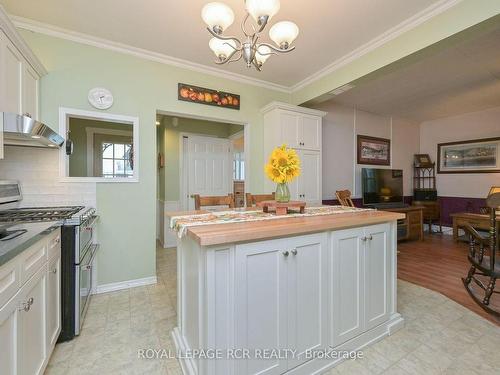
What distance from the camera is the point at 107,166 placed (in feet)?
11.6

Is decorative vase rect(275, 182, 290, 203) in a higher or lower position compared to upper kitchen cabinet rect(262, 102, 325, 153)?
lower

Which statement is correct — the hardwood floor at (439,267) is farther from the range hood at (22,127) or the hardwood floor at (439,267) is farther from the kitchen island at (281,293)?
the range hood at (22,127)

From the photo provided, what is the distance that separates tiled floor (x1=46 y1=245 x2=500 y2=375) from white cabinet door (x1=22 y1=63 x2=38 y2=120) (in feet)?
5.97

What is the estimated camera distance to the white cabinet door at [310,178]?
3.40 meters

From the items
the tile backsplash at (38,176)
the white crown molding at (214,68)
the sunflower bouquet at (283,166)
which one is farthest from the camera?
the tile backsplash at (38,176)

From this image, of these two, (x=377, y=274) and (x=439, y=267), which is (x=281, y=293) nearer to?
(x=377, y=274)

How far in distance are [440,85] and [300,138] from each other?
2.25 meters

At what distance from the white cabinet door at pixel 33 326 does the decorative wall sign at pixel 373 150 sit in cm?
478

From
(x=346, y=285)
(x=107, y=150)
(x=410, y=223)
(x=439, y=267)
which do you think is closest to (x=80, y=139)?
(x=107, y=150)

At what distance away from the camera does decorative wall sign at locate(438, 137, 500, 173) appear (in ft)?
15.1

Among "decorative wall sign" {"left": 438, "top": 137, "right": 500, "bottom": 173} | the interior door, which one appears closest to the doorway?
the interior door

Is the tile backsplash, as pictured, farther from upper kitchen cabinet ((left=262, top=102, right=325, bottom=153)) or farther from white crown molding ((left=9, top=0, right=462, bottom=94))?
upper kitchen cabinet ((left=262, top=102, right=325, bottom=153))

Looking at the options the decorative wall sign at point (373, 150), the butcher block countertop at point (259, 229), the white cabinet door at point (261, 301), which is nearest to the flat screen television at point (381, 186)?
the decorative wall sign at point (373, 150)

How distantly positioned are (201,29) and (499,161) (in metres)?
5.81
